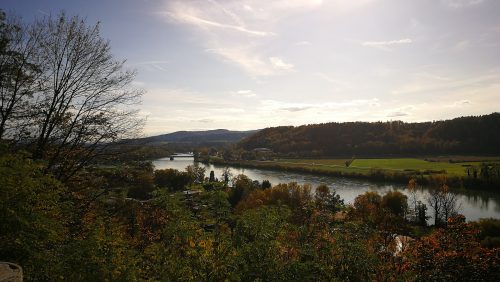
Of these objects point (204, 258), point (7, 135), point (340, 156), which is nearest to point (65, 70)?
point (7, 135)

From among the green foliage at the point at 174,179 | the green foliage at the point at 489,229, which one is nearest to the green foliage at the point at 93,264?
the green foliage at the point at 489,229

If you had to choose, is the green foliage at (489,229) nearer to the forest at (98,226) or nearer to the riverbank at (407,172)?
the forest at (98,226)

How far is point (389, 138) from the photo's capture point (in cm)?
12375

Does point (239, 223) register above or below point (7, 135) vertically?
below

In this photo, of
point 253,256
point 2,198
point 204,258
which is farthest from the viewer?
point 253,256

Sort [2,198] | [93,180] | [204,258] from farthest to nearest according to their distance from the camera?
1. [93,180]
2. [204,258]
3. [2,198]

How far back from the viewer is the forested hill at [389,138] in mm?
102312

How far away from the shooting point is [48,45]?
9.06 metres

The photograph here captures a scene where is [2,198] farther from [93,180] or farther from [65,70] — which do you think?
[65,70]

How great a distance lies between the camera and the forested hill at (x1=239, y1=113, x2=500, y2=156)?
102312 mm

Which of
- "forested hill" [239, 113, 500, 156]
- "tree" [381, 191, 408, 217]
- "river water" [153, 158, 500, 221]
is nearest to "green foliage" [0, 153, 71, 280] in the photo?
"tree" [381, 191, 408, 217]

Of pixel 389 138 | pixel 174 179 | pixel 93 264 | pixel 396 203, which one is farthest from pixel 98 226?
pixel 389 138

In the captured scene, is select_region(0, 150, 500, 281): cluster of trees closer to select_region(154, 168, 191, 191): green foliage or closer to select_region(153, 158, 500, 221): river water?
select_region(153, 158, 500, 221): river water

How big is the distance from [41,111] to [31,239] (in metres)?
4.00
